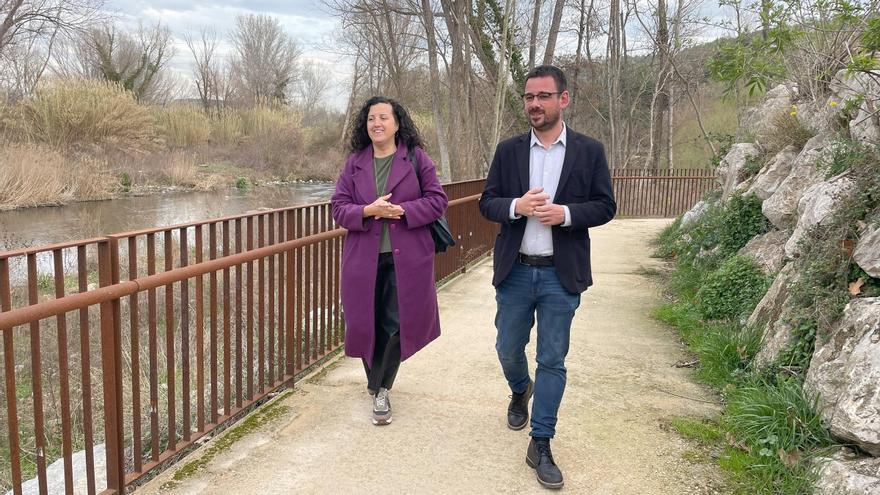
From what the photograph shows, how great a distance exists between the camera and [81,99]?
2689 cm

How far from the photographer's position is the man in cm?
295

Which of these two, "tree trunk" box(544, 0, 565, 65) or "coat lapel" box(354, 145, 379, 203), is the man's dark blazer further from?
"tree trunk" box(544, 0, 565, 65)

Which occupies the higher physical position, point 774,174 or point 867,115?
point 867,115

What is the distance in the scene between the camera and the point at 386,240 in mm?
3539

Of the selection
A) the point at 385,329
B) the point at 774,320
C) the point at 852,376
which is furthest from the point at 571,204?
the point at 774,320

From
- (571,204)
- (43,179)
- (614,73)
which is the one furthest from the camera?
(614,73)

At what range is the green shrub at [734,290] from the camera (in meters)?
5.15

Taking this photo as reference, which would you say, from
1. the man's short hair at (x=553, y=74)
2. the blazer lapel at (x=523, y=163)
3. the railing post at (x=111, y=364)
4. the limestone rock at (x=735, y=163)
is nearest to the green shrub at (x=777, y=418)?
the blazer lapel at (x=523, y=163)

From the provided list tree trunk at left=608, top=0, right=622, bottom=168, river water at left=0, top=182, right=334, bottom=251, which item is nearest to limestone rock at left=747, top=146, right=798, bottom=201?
river water at left=0, top=182, right=334, bottom=251

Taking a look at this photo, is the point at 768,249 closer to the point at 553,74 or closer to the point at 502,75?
the point at 553,74

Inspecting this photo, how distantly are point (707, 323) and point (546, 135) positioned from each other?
3.03m

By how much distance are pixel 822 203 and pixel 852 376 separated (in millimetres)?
1588

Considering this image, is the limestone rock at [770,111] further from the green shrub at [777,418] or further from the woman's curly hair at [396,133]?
the woman's curly hair at [396,133]

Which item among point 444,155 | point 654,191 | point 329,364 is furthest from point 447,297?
point 654,191
